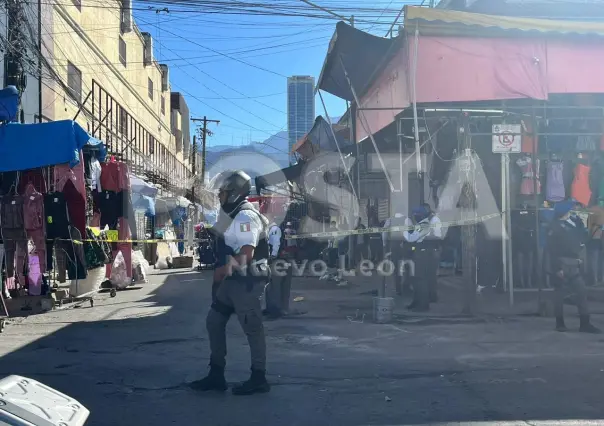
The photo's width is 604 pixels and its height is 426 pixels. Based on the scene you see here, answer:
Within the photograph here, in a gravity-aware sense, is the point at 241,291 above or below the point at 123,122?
below

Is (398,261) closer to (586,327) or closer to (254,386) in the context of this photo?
(586,327)

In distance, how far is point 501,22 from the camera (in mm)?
9219

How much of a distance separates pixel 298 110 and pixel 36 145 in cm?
2273

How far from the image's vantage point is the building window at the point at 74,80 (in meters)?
16.9

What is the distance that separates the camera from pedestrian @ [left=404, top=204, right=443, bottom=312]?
9.70 m

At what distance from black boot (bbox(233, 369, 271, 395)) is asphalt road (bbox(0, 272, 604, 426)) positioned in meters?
0.08

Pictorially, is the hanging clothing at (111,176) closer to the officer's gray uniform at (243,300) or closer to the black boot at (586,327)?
the officer's gray uniform at (243,300)

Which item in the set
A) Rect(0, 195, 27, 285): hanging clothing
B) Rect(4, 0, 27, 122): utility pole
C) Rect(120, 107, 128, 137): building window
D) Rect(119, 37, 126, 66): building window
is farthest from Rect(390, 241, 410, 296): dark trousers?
Rect(119, 37, 126, 66): building window

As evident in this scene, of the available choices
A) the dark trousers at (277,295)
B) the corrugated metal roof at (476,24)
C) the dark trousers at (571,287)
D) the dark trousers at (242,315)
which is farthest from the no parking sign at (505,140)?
the dark trousers at (242,315)

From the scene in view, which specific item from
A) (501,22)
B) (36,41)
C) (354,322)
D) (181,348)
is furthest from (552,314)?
(36,41)

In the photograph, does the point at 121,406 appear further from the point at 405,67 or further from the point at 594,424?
the point at 405,67

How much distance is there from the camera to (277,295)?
9.53 metres

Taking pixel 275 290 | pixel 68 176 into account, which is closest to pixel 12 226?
pixel 68 176

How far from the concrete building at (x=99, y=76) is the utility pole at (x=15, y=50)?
0.24 meters
